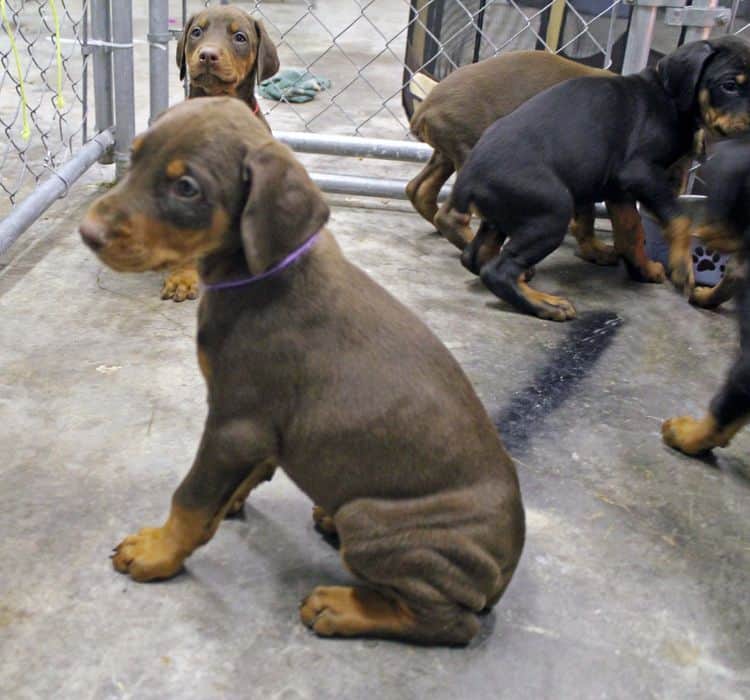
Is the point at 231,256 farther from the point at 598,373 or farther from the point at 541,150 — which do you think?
the point at 541,150

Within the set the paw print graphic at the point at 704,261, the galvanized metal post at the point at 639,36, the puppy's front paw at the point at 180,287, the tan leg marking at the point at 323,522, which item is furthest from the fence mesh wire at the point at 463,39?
the tan leg marking at the point at 323,522

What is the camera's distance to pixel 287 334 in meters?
2.23

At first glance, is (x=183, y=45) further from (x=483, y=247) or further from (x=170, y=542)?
(x=170, y=542)

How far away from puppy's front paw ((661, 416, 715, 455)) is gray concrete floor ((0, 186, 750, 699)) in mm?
49

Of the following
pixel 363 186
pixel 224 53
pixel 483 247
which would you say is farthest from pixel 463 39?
pixel 224 53

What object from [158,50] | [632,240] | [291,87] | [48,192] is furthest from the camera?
[291,87]

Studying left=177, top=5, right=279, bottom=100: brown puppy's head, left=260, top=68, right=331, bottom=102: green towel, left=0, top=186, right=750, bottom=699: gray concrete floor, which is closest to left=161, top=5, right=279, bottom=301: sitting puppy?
left=177, top=5, right=279, bottom=100: brown puppy's head

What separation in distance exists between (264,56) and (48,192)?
3.76 feet

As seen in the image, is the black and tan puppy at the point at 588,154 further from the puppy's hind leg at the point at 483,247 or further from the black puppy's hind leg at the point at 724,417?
the black puppy's hind leg at the point at 724,417

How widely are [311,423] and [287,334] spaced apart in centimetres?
22

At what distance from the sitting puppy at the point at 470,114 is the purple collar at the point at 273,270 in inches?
102

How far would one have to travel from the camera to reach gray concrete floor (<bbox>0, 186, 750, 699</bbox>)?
2271 mm

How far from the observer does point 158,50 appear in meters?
5.02

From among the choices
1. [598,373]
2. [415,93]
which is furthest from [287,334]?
[415,93]
